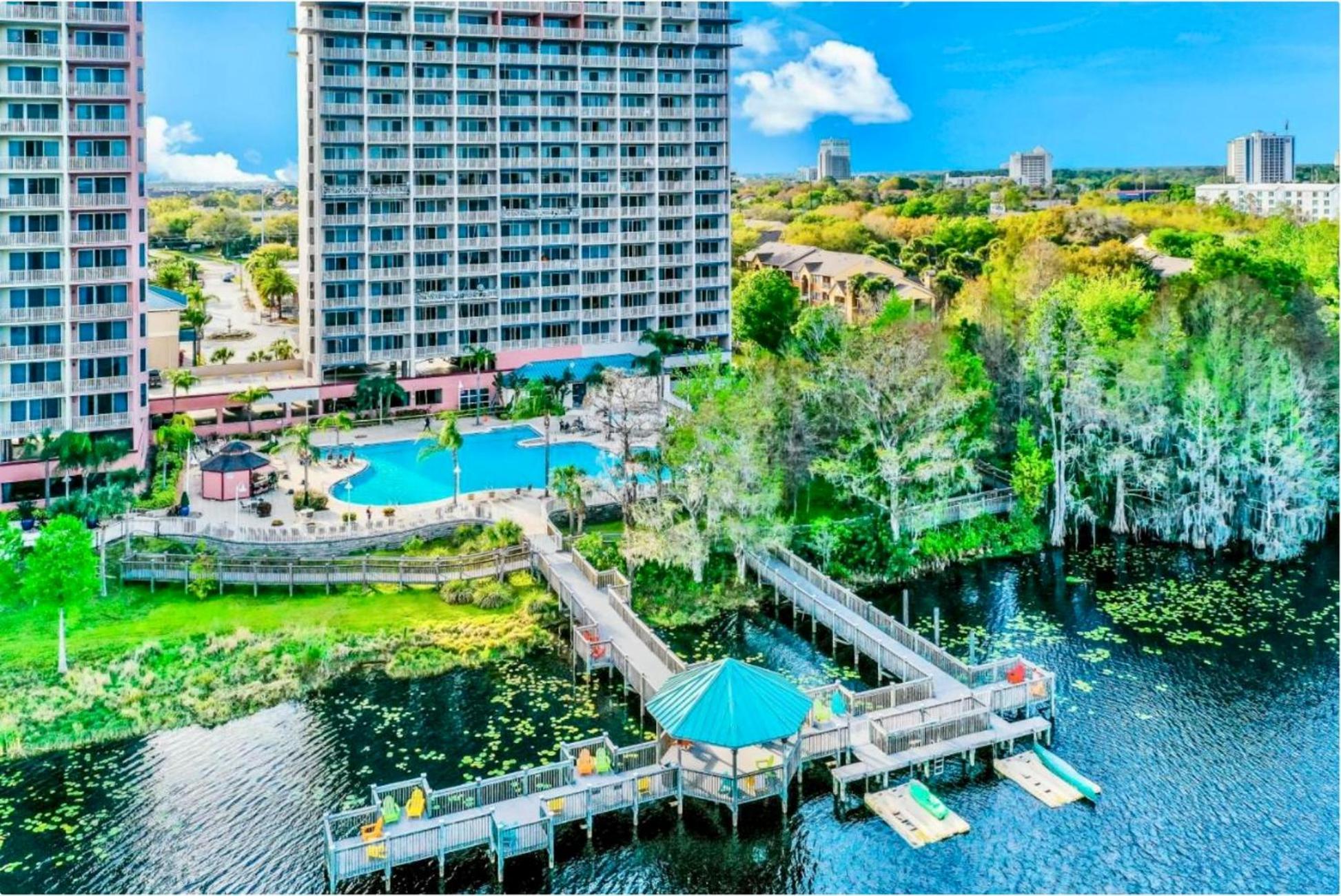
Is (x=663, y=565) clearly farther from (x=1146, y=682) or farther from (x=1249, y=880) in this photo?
(x=1249, y=880)

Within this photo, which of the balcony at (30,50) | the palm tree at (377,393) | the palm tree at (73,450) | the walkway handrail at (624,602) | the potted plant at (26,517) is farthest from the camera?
the palm tree at (377,393)

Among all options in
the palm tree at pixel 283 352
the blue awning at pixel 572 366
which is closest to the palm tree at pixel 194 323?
the palm tree at pixel 283 352

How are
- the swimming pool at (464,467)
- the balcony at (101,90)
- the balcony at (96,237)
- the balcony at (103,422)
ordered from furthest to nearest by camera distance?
the swimming pool at (464,467), the balcony at (103,422), the balcony at (96,237), the balcony at (101,90)

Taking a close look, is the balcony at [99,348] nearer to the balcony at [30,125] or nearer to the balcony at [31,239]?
the balcony at [31,239]

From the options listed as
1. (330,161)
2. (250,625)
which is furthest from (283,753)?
(330,161)

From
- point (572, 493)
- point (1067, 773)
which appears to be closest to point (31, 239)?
point (572, 493)

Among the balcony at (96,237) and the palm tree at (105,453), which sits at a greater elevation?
the balcony at (96,237)

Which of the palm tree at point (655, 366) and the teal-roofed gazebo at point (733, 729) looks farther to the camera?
the palm tree at point (655, 366)

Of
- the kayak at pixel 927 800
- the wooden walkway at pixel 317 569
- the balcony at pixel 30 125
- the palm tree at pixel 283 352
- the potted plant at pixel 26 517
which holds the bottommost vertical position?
the kayak at pixel 927 800
